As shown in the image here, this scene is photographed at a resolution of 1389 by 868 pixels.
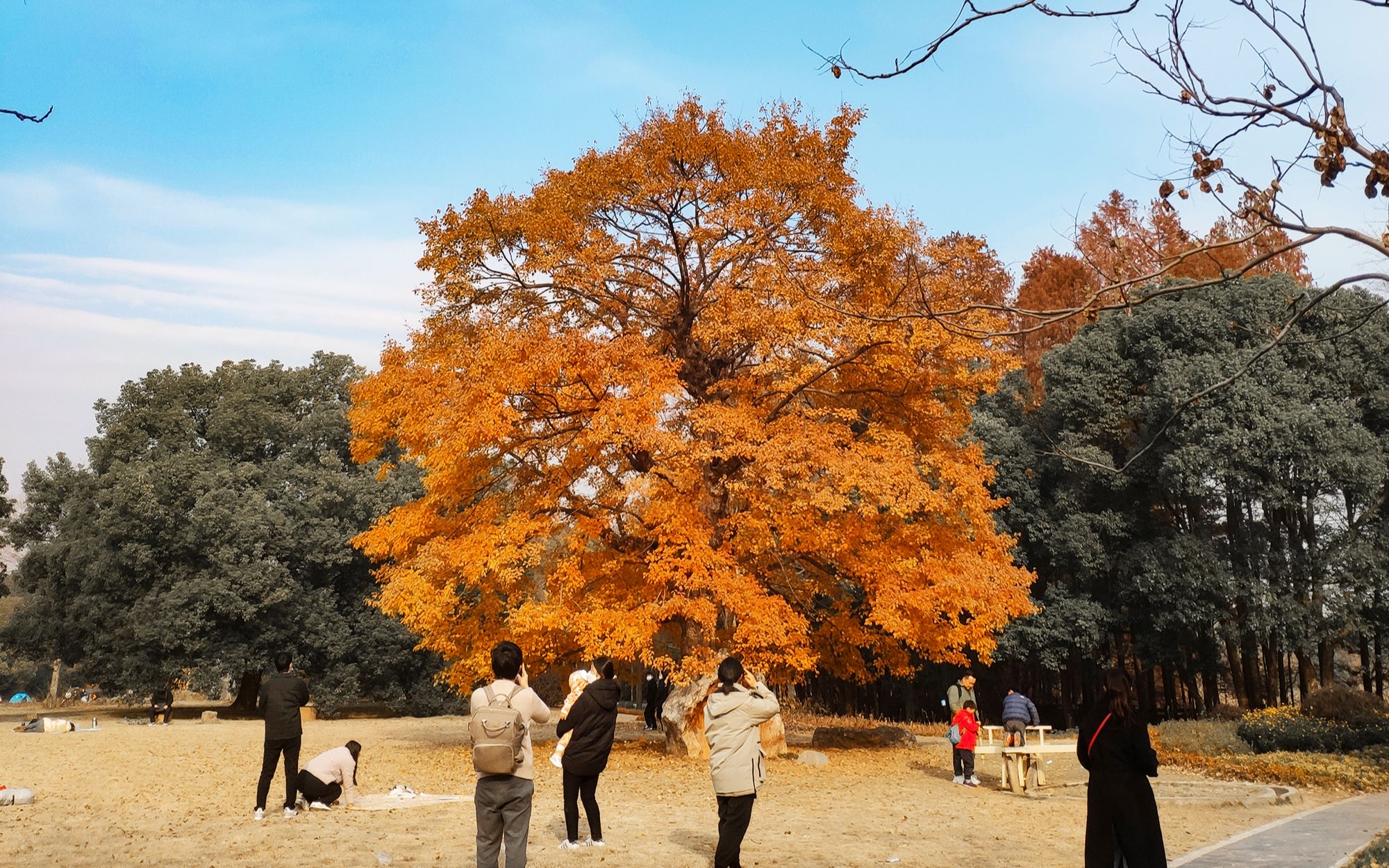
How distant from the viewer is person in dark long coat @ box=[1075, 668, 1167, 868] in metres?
6.06

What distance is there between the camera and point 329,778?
37.2 ft

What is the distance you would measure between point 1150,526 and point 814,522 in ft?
41.4

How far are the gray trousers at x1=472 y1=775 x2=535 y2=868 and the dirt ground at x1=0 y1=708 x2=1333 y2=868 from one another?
1852mm

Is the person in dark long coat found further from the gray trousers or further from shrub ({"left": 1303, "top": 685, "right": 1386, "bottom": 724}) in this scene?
shrub ({"left": 1303, "top": 685, "right": 1386, "bottom": 724})

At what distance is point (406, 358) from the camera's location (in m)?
19.2

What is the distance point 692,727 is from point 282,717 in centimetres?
893

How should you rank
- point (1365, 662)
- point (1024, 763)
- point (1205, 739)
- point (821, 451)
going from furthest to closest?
point (1365, 662), point (1205, 739), point (821, 451), point (1024, 763)

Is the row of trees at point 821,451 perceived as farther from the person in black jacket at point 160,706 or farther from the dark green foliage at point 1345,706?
the person in black jacket at point 160,706

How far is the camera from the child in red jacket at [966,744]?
570 inches

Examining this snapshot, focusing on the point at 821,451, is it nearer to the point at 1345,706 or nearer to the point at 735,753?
the point at 735,753

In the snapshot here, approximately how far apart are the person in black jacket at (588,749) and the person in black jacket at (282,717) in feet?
10.2

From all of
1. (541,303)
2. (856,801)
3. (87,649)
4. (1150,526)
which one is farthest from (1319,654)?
(87,649)

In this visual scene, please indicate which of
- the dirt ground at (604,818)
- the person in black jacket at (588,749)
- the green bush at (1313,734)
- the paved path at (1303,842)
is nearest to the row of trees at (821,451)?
the dirt ground at (604,818)

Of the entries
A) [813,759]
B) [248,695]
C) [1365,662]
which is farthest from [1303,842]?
[248,695]
